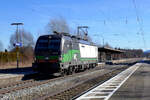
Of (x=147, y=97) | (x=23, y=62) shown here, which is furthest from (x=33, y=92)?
(x=23, y=62)

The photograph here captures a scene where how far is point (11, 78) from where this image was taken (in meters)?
19.6

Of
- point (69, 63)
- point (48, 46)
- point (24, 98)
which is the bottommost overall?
point (24, 98)

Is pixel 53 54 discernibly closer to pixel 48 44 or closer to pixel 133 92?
pixel 48 44

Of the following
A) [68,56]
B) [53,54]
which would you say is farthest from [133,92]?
[68,56]

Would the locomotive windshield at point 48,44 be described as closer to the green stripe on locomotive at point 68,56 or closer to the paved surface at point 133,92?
the green stripe on locomotive at point 68,56

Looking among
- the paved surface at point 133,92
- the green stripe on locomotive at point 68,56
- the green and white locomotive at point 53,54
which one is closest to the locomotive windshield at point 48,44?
the green and white locomotive at point 53,54

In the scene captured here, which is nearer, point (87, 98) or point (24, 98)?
point (87, 98)

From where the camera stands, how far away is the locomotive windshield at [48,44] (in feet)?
70.6

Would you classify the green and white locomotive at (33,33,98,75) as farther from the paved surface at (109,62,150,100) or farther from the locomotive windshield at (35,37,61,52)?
the paved surface at (109,62,150,100)

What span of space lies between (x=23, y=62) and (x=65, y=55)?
33821mm

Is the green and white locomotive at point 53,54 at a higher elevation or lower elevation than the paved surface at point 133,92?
higher

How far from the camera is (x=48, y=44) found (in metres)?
21.9

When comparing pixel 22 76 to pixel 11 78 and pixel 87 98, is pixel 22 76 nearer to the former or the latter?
pixel 11 78

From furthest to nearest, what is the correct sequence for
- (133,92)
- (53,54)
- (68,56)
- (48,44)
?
1. (68,56)
2. (48,44)
3. (53,54)
4. (133,92)
